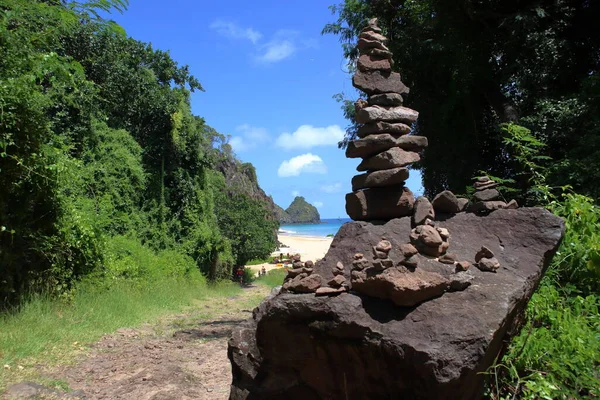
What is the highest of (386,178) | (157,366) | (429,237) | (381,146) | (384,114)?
(384,114)

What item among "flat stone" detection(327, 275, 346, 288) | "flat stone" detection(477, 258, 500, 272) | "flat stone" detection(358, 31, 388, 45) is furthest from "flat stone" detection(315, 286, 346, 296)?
"flat stone" detection(358, 31, 388, 45)

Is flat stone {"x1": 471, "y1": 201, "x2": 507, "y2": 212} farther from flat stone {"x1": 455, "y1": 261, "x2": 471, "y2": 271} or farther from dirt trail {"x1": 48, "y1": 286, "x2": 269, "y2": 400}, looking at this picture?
dirt trail {"x1": 48, "y1": 286, "x2": 269, "y2": 400}

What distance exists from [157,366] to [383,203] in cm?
372

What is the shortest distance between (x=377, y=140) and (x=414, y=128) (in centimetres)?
1020

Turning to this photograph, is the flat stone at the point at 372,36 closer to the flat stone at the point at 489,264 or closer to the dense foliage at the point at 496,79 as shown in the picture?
the flat stone at the point at 489,264

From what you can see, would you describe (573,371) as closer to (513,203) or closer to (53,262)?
(513,203)

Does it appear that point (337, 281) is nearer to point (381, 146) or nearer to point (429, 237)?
point (429, 237)

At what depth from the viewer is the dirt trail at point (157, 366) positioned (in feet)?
16.9

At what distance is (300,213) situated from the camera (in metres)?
154

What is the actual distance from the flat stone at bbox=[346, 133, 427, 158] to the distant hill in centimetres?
14103

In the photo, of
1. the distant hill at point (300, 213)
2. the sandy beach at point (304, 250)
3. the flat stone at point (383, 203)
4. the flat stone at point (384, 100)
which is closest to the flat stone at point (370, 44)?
the flat stone at point (384, 100)

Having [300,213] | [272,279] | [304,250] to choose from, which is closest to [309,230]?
[300,213]

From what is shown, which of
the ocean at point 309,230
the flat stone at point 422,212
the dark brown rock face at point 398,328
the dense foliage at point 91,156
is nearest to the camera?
the dark brown rock face at point 398,328

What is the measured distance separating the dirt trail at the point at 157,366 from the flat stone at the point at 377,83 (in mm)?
3435
